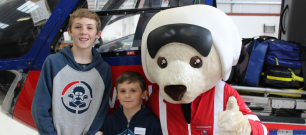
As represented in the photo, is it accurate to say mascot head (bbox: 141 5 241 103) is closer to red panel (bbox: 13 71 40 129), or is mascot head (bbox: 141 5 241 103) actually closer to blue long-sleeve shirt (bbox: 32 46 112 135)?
blue long-sleeve shirt (bbox: 32 46 112 135)

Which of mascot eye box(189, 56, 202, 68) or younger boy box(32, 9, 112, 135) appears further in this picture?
younger boy box(32, 9, 112, 135)

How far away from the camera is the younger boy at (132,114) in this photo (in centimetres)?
149

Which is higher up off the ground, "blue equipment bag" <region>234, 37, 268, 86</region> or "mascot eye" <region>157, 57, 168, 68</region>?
"mascot eye" <region>157, 57, 168, 68</region>

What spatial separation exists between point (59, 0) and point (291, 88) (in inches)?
103

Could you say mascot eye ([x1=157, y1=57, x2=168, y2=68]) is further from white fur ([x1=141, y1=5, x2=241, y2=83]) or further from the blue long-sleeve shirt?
the blue long-sleeve shirt

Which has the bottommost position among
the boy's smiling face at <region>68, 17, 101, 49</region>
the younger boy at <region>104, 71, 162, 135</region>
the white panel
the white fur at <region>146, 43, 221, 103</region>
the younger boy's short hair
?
the younger boy at <region>104, 71, 162, 135</region>

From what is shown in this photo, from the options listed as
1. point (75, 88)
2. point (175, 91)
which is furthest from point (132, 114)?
point (175, 91)

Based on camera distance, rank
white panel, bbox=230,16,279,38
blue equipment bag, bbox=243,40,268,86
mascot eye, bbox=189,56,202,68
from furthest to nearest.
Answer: white panel, bbox=230,16,279,38 < blue equipment bag, bbox=243,40,268,86 < mascot eye, bbox=189,56,202,68

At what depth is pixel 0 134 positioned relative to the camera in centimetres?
319

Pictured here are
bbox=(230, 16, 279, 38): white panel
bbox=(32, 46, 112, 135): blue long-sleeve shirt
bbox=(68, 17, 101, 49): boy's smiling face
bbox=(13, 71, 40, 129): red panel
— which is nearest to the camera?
bbox=(32, 46, 112, 135): blue long-sleeve shirt

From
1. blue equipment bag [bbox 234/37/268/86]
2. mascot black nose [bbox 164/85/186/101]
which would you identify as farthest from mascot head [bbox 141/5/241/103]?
blue equipment bag [bbox 234/37/268/86]

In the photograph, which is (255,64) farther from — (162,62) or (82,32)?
(82,32)

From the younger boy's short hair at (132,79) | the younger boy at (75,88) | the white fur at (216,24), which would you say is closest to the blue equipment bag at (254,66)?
the white fur at (216,24)

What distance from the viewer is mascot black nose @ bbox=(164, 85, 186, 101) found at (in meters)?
1.06
